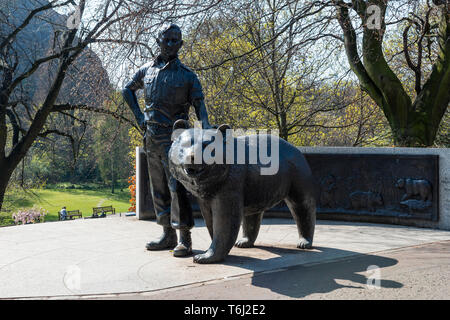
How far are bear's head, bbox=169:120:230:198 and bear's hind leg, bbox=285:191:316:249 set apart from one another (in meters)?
1.40

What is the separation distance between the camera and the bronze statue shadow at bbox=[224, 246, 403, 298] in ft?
13.8

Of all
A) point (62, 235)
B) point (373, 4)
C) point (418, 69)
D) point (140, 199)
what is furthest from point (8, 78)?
point (418, 69)

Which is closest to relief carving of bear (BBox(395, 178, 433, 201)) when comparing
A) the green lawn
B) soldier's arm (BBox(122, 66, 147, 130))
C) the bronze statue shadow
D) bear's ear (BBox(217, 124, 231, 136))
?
the bronze statue shadow

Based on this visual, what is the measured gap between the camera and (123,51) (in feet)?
26.7

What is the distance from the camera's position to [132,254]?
5.71m

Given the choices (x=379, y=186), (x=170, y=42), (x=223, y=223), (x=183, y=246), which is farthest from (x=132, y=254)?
(x=379, y=186)

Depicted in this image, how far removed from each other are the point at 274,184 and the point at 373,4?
579 cm

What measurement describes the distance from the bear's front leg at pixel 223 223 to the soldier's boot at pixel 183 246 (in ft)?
1.45

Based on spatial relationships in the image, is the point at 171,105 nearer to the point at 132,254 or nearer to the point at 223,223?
the point at 223,223

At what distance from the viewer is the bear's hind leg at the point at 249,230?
6.12 m

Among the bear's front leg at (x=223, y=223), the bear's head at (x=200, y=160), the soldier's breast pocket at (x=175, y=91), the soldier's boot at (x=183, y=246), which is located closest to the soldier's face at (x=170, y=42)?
the soldier's breast pocket at (x=175, y=91)

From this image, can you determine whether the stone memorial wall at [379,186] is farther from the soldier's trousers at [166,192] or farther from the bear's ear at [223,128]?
the bear's ear at [223,128]

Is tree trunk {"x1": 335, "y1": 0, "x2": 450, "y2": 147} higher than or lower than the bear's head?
higher

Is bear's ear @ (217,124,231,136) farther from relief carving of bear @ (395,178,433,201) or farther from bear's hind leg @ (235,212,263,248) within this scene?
relief carving of bear @ (395,178,433,201)
